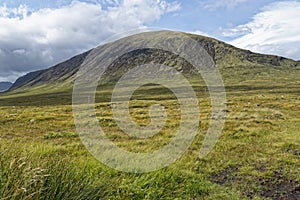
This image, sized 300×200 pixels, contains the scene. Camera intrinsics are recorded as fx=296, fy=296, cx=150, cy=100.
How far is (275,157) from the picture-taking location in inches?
487

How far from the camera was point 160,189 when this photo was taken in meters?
6.57

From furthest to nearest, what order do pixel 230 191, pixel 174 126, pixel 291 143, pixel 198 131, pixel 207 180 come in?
pixel 174 126 → pixel 198 131 → pixel 291 143 → pixel 207 180 → pixel 230 191

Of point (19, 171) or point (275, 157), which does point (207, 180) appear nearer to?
point (275, 157)

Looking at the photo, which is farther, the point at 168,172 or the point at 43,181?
the point at 168,172

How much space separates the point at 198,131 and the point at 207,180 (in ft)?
33.7

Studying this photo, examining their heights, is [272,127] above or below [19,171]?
below

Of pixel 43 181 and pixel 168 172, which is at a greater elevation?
pixel 43 181

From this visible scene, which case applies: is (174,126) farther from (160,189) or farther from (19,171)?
(19,171)

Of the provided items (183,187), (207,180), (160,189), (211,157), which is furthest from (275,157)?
(160,189)

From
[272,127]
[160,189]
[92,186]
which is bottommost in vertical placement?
[272,127]

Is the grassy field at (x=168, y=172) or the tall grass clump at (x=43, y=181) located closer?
the tall grass clump at (x=43, y=181)

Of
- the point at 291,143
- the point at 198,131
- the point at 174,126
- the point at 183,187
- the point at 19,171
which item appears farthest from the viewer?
the point at 174,126

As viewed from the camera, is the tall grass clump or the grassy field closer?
the tall grass clump

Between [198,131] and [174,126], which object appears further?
[174,126]
